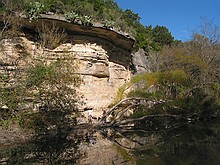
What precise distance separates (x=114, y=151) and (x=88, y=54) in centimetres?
843

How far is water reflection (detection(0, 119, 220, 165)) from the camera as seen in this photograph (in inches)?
278

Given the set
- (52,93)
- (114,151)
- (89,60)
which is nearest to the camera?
(114,151)

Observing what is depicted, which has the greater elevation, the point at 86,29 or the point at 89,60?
the point at 86,29

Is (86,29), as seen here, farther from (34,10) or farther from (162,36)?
(162,36)

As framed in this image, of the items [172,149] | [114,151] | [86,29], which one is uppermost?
[86,29]

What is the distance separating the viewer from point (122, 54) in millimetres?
19328

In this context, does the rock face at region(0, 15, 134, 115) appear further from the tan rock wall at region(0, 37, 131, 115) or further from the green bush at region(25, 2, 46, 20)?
the green bush at region(25, 2, 46, 20)

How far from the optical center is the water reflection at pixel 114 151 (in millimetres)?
7054

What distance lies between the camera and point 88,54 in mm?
15734

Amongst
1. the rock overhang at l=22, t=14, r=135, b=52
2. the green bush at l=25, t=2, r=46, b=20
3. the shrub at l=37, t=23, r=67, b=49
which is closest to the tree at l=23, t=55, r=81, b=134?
the shrub at l=37, t=23, r=67, b=49

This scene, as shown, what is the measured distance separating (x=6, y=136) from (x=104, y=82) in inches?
295

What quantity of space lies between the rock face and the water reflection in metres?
4.25

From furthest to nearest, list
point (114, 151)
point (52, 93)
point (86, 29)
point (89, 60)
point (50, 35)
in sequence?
point (89, 60) < point (86, 29) < point (50, 35) < point (52, 93) < point (114, 151)

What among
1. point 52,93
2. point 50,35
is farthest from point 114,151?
point 50,35
